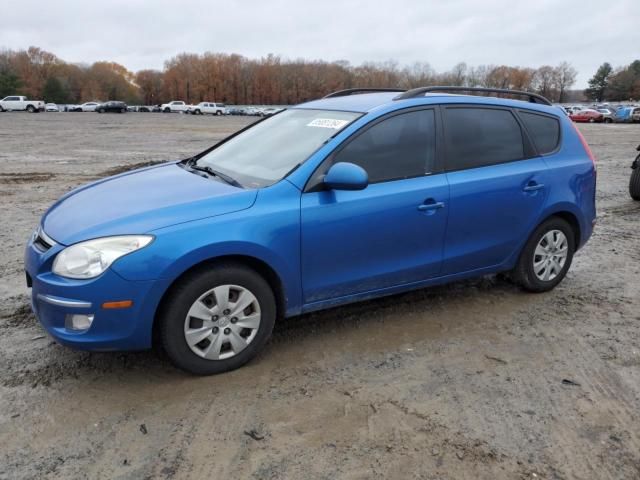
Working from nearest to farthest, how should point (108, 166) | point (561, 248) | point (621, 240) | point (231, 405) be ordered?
point (231, 405) < point (561, 248) < point (621, 240) < point (108, 166)

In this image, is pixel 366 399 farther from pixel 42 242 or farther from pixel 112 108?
pixel 112 108

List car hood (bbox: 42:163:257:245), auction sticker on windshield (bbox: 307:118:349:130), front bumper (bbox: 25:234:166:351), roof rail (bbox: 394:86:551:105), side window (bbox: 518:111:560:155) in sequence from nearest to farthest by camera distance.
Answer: front bumper (bbox: 25:234:166:351) < car hood (bbox: 42:163:257:245) < auction sticker on windshield (bbox: 307:118:349:130) < roof rail (bbox: 394:86:551:105) < side window (bbox: 518:111:560:155)

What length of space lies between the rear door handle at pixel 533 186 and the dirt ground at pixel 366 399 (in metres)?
1.00

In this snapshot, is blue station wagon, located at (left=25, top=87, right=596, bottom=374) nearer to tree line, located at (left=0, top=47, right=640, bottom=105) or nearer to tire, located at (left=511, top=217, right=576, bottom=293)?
tire, located at (left=511, top=217, right=576, bottom=293)

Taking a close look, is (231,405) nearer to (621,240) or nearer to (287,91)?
(621,240)

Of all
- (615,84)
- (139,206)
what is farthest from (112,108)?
(615,84)

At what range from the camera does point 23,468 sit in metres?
2.68

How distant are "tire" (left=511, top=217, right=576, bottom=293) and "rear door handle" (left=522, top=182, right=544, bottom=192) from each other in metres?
0.36

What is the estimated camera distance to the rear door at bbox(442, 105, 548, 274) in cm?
430

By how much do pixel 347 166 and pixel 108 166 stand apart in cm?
1197

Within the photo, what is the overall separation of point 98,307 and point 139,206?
2.33 feet

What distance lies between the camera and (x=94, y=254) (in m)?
3.15

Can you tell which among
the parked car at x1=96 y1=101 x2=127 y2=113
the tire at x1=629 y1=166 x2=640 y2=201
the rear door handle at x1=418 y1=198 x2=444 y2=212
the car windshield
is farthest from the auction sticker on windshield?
the parked car at x1=96 y1=101 x2=127 y2=113

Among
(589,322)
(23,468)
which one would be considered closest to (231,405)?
(23,468)
